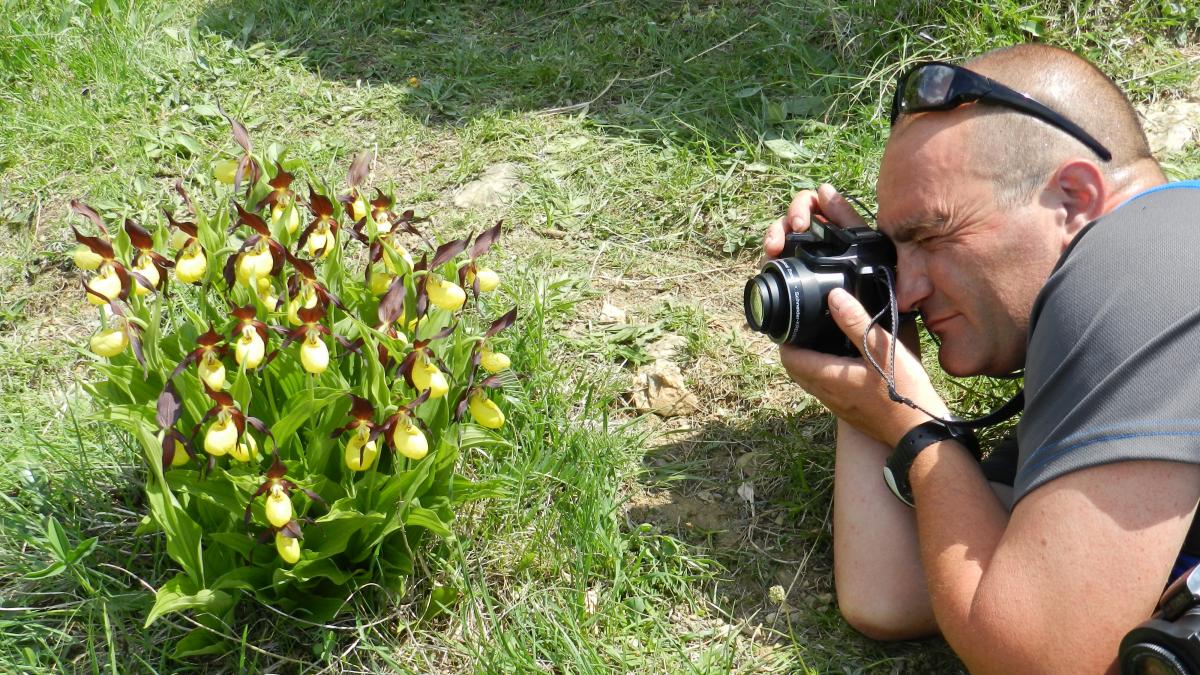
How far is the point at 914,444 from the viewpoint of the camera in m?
1.93

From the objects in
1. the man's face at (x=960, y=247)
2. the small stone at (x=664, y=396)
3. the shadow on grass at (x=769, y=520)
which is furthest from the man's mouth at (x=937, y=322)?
the small stone at (x=664, y=396)

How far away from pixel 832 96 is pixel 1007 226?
171 centimetres

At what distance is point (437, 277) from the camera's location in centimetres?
184

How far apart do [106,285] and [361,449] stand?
514 millimetres

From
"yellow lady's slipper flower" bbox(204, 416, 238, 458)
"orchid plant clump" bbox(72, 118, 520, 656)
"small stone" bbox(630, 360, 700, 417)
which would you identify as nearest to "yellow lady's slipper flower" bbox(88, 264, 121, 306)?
"orchid plant clump" bbox(72, 118, 520, 656)

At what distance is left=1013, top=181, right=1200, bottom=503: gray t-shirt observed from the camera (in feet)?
4.86

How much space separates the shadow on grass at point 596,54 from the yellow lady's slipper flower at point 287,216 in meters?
1.77

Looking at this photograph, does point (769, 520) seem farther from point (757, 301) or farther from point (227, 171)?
point (227, 171)

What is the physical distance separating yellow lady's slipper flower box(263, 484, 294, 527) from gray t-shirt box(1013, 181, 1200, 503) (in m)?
1.14

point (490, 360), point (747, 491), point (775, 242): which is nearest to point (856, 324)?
point (775, 242)

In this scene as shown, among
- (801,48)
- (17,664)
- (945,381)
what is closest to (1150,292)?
(945,381)

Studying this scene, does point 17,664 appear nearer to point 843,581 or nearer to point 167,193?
point 843,581

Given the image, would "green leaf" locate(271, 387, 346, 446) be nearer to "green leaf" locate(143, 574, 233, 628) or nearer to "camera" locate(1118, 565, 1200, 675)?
"green leaf" locate(143, 574, 233, 628)

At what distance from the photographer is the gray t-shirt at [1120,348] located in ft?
4.86
